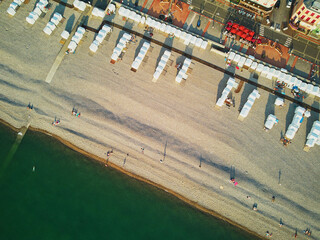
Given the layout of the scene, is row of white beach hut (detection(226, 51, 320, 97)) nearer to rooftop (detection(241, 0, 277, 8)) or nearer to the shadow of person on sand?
the shadow of person on sand

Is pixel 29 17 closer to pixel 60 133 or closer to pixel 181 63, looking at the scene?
pixel 60 133

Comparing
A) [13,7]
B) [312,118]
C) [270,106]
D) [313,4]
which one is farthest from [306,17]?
[13,7]

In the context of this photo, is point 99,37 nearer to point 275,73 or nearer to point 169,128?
point 169,128

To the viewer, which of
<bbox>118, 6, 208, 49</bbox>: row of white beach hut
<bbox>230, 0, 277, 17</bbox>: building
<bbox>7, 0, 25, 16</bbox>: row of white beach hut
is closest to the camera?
<bbox>7, 0, 25, 16</bbox>: row of white beach hut

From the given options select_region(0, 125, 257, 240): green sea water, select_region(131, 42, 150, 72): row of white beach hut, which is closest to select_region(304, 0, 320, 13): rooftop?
select_region(131, 42, 150, 72): row of white beach hut

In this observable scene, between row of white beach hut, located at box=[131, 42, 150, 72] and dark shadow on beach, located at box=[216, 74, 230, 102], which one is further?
dark shadow on beach, located at box=[216, 74, 230, 102]

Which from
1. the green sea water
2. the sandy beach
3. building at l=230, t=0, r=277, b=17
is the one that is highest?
building at l=230, t=0, r=277, b=17

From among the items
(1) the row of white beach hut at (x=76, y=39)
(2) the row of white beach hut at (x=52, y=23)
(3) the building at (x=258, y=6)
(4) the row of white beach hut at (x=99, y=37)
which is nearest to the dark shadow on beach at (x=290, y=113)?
(3) the building at (x=258, y=6)
